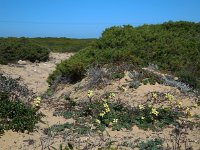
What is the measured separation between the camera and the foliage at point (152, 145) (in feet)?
24.8

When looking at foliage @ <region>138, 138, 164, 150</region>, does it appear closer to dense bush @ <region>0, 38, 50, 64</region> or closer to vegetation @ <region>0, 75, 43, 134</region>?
vegetation @ <region>0, 75, 43, 134</region>

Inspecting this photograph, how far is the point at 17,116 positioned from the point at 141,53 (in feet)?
23.7

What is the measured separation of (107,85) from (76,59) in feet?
9.04

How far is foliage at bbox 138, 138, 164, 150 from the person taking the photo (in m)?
7.55

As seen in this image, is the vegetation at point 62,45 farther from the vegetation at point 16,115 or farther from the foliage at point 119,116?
the vegetation at point 16,115

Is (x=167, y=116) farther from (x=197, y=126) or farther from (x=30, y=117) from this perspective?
(x=30, y=117)

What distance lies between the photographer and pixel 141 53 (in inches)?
585

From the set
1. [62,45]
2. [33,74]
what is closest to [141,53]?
[33,74]

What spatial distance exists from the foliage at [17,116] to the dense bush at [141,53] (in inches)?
165

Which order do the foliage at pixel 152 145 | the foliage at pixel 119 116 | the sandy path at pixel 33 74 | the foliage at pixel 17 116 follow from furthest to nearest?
1. the sandy path at pixel 33 74
2. the foliage at pixel 119 116
3. the foliage at pixel 17 116
4. the foliage at pixel 152 145

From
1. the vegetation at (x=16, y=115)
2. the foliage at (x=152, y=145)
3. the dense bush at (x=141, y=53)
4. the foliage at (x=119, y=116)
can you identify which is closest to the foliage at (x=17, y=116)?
the vegetation at (x=16, y=115)

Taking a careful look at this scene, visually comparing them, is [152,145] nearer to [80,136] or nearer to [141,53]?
[80,136]

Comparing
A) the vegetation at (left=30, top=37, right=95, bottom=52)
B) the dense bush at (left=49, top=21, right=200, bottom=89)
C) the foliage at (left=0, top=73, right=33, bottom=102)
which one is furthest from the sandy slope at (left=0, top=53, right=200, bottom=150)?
the vegetation at (left=30, top=37, right=95, bottom=52)

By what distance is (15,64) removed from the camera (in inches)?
796
